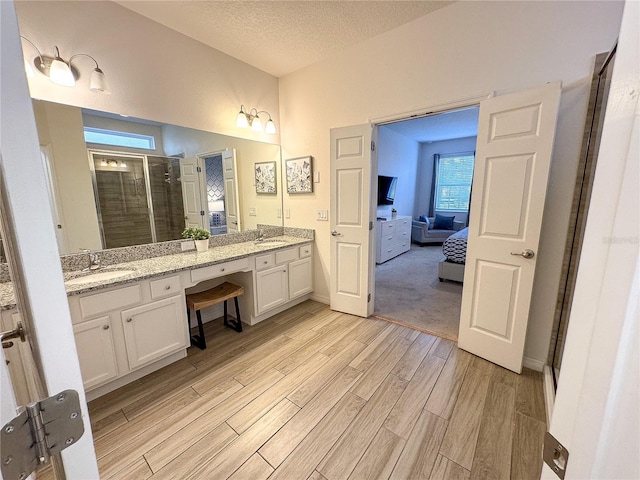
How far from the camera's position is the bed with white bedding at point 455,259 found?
368cm

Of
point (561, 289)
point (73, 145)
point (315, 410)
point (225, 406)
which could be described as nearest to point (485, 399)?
point (561, 289)

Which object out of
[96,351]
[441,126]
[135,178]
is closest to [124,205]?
[135,178]

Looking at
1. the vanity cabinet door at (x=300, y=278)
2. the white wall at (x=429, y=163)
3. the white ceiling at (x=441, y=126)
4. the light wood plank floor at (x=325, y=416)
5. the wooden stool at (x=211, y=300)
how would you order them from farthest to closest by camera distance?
the white wall at (x=429, y=163)
the white ceiling at (x=441, y=126)
the vanity cabinet door at (x=300, y=278)
the wooden stool at (x=211, y=300)
the light wood plank floor at (x=325, y=416)

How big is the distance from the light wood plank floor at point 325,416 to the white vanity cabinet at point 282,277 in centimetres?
53

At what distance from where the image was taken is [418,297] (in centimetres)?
343

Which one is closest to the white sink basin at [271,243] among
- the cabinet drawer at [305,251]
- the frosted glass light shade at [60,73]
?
the cabinet drawer at [305,251]

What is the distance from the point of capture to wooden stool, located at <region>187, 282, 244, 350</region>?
2275mm

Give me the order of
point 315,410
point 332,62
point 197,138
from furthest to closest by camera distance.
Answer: point 332,62
point 197,138
point 315,410

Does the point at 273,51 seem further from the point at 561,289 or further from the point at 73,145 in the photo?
the point at 561,289

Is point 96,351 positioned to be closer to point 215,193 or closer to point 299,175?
point 215,193

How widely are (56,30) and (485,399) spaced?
3.75 metres

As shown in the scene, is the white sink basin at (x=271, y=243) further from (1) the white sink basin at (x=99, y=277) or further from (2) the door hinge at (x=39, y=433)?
(2) the door hinge at (x=39, y=433)

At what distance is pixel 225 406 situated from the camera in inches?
67.8

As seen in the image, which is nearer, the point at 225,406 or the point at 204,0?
the point at 225,406
